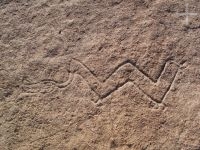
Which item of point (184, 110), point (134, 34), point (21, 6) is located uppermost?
point (21, 6)

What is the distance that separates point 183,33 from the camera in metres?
2.01

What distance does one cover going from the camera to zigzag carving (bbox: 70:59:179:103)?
196 centimetres

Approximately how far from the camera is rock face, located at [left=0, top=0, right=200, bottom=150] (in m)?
1.93

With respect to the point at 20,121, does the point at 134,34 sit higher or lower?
higher

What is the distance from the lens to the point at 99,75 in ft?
6.47

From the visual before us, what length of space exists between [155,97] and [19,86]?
562 mm

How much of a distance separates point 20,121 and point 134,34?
0.60 meters

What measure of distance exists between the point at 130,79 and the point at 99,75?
130 mm

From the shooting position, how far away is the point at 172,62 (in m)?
1.98

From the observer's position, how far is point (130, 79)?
77.4 inches

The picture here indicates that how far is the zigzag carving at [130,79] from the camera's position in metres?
1.96

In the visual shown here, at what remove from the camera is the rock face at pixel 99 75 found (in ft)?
6.35

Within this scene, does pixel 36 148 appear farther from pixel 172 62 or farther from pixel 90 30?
pixel 172 62

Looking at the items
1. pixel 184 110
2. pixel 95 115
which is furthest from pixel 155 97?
pixel 95 115
